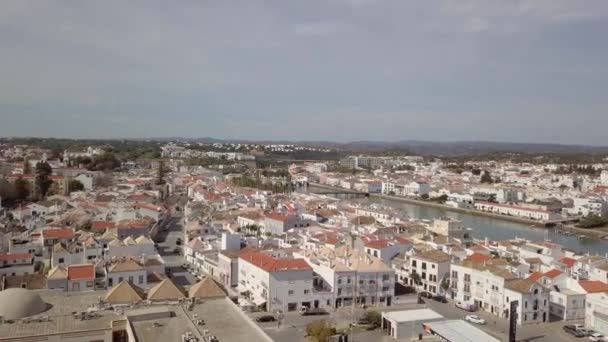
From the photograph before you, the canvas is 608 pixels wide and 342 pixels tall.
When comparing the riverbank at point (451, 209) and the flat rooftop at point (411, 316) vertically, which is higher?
the flat rooftop at point (411, 316)

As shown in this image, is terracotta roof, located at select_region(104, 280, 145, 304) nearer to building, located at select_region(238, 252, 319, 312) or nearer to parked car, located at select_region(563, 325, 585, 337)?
building, located at select_region(238, 252, 319, 312)

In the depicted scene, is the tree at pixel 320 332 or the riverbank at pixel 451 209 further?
the riverbank at pixel 451 209

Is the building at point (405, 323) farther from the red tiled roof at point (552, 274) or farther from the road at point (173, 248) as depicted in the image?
the road at point (173, 248)

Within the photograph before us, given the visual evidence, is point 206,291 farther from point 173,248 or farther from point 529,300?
point 173,248

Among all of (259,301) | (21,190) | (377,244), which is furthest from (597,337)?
(21,190)

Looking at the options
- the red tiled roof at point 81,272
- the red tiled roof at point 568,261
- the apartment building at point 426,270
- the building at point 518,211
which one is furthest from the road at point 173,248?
the building at point 518,211

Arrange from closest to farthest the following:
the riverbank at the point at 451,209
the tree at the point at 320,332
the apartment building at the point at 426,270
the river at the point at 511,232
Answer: the tree at the point at 320,332 → the apartment building at the point at 426,270 → the river at the point at 511,232 → the riverbank at the point at 451,209

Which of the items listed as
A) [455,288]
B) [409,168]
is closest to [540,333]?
[455,288]
